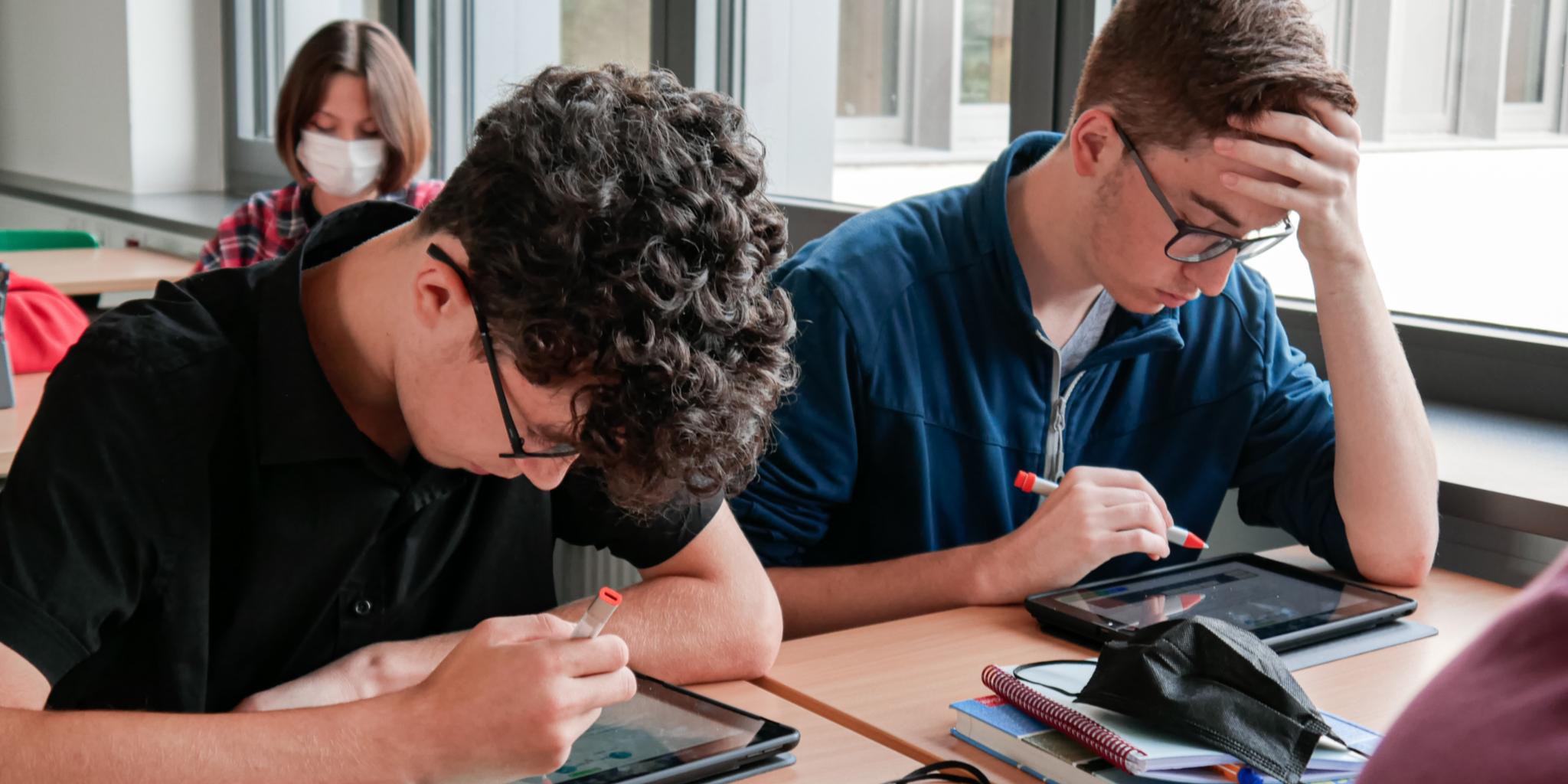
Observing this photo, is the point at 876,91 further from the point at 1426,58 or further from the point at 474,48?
the point at 474,48

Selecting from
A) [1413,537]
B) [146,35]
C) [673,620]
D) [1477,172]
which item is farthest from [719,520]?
[146,35]

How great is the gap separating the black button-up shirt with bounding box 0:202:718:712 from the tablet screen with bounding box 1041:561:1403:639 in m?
0.63

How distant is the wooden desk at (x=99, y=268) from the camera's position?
381cm

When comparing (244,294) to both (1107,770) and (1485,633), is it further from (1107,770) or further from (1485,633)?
(1485,633)

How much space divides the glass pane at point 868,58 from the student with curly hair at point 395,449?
213 cm

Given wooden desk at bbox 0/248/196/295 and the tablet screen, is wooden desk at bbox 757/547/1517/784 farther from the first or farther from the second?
wooden desk at bbox 0/248/196/295

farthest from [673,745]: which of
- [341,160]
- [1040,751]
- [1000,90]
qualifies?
[341,160]

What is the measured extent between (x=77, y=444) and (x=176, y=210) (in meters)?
4.19


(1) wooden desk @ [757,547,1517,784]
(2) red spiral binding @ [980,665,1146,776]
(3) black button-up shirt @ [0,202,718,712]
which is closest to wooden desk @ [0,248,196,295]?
(3) black button-up shirt @ [0,202,718,712]

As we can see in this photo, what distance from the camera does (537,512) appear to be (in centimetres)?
140

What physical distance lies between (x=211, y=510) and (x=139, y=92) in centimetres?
483

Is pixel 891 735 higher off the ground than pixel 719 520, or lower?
lower

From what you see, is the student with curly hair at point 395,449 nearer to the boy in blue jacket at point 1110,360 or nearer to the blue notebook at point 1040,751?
the blue notebook at point 1040,751

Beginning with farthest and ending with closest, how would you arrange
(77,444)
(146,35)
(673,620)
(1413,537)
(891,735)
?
1. (146,35)
2. (1413,537)
3. (673,620)
4. (891,735)
5. (77,444)
